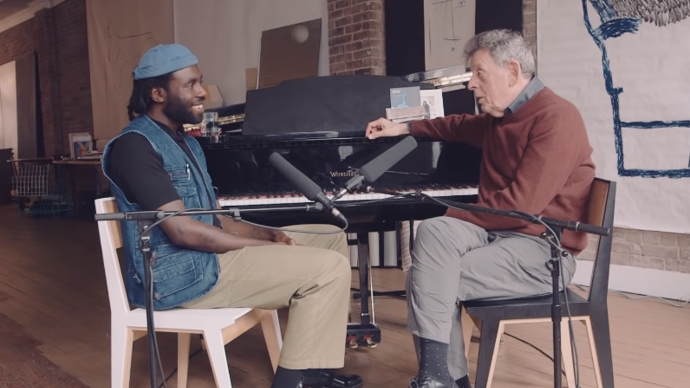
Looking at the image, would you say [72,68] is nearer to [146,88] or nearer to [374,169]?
[146,88]

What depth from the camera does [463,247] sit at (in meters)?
2.01

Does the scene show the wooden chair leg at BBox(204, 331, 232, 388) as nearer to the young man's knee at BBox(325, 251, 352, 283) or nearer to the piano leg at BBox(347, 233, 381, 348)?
the young man's knee at BBox(325, 251, 352, 283)

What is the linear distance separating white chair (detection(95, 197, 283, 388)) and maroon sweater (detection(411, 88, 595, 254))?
2.75 feet

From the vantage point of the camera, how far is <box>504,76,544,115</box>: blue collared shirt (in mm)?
2145

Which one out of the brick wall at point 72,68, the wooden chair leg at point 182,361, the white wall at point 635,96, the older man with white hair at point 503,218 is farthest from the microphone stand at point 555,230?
the brick wall at point 72,68

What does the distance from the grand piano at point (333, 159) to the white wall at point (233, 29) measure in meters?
2.74

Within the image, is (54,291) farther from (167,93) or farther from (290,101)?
(167,93)

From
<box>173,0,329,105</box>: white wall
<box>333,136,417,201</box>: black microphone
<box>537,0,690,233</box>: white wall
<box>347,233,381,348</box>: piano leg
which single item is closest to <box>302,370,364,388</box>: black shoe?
<box>347,233,381,348</box>: piano leg

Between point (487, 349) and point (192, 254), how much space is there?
97 cm

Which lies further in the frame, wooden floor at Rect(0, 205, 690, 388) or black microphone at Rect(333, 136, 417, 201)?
wooden floor at Rect(0, 205, 690, 388)

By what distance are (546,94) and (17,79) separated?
12062 mm

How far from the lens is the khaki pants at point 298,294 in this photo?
75.1 inches

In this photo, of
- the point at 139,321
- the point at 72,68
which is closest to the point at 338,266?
the point at 139,321

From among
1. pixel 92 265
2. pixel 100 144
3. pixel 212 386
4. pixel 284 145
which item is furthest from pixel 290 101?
pixel 100 144
